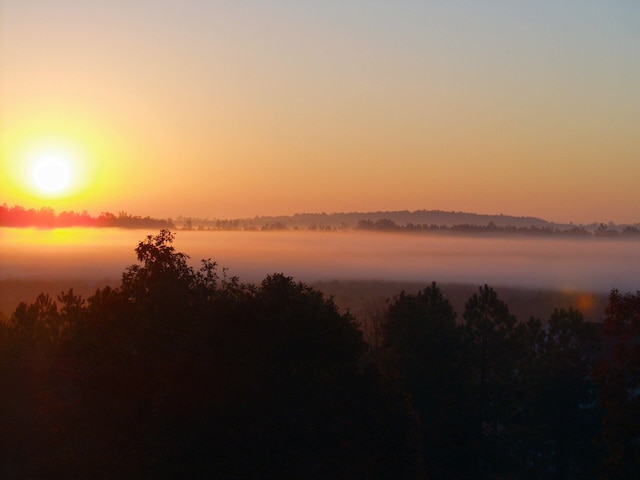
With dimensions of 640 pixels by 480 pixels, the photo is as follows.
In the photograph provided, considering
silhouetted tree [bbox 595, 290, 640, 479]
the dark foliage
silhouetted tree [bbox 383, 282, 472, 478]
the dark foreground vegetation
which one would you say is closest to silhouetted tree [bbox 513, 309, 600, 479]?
silhouetted tree [bbox 383, 282, 472, 478]

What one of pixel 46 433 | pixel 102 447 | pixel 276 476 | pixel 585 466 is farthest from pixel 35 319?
pixel 585 466

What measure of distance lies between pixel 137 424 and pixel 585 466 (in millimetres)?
28163

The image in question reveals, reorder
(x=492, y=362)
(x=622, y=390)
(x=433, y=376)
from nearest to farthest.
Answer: (x=622, y=390)
(x=433, y=376)
(x=492, y=362)

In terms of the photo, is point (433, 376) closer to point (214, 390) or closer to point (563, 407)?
point (563, 407)

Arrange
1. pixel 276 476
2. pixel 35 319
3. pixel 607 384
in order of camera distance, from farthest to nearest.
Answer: pixel 35 319
pixel 607 384
pixel 276 476

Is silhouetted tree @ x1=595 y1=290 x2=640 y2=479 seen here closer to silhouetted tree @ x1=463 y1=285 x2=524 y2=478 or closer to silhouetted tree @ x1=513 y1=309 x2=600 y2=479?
silhouetted tree @ x1=463 y1=285 x2=524 y2=478

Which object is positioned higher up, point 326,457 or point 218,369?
point 218,369

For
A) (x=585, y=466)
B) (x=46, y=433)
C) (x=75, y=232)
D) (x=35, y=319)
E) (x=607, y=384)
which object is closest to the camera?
(x=46, y=433)

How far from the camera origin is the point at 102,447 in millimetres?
18375

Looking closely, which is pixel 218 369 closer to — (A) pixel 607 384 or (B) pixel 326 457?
(B) pixel 326 457

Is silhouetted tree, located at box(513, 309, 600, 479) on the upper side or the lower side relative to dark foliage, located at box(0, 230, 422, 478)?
lower

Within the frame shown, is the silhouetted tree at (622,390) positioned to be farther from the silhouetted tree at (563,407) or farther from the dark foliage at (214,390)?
the silhouetted tree at (563,407)

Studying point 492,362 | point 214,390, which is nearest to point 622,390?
point 492,362

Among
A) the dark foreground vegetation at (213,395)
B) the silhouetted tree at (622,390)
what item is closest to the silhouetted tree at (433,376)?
the silhouetted tree at (622,390)
